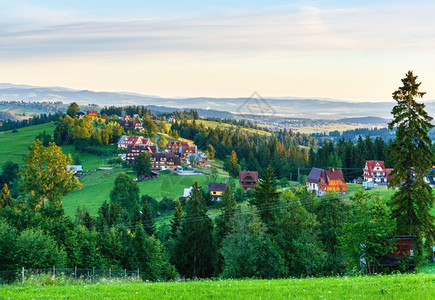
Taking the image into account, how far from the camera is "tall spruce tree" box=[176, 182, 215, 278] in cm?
5150

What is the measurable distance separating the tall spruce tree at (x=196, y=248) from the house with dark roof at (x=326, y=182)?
115ft

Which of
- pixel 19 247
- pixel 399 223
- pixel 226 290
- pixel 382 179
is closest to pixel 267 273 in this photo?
pixel 399 223

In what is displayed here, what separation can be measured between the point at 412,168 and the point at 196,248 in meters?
26.1

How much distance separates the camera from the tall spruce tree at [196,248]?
5150 centimetres

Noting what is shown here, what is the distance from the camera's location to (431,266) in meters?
33.7

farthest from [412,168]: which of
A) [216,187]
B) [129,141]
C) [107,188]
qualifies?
[129,141]

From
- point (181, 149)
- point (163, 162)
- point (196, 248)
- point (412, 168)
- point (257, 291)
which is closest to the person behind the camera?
point (257, 291)

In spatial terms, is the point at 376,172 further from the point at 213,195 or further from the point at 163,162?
the point at 163,162

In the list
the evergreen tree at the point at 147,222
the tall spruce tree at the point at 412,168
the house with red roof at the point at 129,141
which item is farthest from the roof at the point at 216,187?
the tall spruce tree at the point at 412,168

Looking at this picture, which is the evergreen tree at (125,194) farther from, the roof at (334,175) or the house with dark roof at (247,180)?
the roof at (334,175)

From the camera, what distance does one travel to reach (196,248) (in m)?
52.0

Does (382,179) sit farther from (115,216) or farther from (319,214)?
(115,216)

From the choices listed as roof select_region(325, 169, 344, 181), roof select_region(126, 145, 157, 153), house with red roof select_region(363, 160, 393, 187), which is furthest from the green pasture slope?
house with red roof select_region(363, 160, 393, 187)

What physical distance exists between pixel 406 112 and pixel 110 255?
82.2ft
